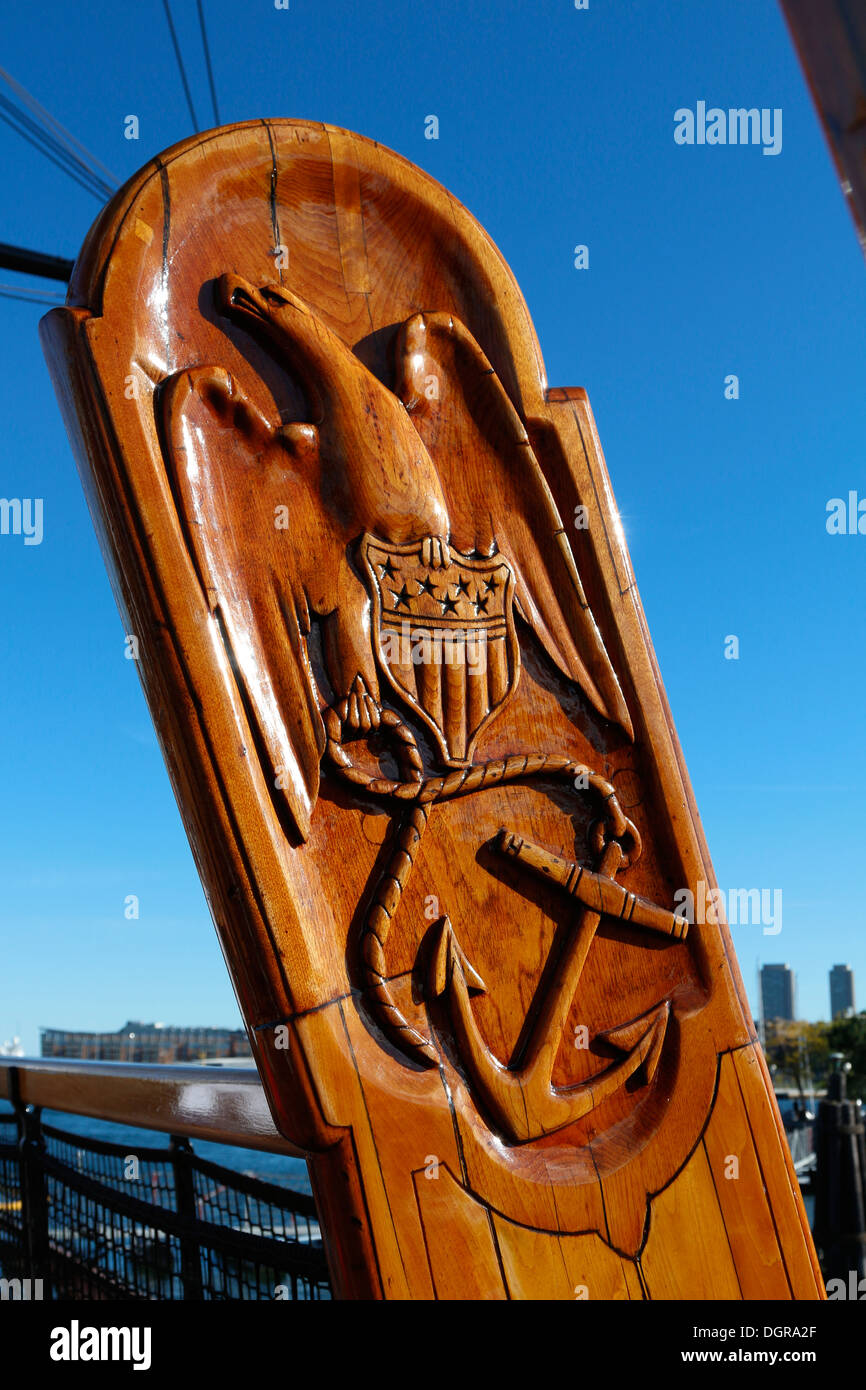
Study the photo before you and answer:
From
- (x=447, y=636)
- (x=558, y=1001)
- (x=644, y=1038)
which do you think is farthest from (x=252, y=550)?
(x=644, y=1038)

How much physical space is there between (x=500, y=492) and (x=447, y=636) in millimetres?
208

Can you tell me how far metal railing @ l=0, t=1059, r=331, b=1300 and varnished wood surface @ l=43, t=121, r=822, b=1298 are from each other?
322 millimetres

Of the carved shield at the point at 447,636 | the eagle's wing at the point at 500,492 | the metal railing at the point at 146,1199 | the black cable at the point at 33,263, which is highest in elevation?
the black cable at the point at 33,263

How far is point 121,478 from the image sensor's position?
0.93 meters

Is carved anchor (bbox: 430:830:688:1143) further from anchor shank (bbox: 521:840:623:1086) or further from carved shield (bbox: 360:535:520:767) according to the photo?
carved shield (bbox: 360:535:520:767)

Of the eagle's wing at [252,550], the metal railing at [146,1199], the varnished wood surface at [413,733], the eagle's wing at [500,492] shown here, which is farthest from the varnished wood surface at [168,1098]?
the eagle's wing at [500,492]

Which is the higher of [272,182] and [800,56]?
[272,182]

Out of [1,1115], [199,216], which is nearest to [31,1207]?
[1,1115]

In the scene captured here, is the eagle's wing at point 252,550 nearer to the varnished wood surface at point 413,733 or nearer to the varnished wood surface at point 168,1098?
the varnished wood surface at point 413,733

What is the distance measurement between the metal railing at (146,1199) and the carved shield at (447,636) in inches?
21.9

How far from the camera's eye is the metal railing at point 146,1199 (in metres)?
1.48
